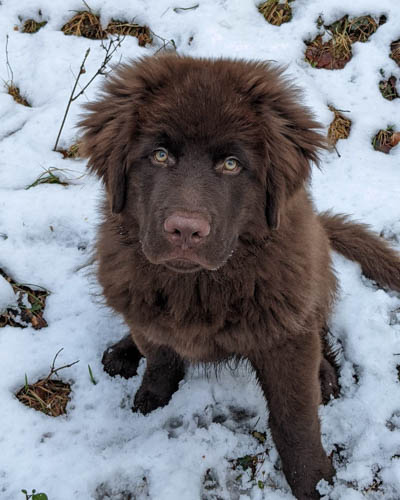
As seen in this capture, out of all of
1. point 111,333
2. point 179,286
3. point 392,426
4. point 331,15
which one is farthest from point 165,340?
point 331,15

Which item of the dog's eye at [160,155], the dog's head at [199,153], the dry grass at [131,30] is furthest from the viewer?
the dry grass at [131,30]

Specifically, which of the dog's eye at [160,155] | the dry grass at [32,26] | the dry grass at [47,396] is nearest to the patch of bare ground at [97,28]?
the dry grass at [32,26]

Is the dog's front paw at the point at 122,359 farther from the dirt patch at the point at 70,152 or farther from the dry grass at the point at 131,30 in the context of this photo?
the dry grass at the point at 131,30

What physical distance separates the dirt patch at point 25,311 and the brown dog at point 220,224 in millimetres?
874

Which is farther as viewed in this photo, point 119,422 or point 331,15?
point 331,15

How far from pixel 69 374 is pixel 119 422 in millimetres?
375

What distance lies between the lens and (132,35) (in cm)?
438

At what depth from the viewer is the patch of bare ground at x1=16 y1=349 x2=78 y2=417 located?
2.70 meters

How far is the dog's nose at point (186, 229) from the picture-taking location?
1.79 metres

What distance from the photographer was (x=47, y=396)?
9.09 feet

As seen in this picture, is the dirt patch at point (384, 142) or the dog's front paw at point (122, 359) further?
the dirt patch at point (384, 142)

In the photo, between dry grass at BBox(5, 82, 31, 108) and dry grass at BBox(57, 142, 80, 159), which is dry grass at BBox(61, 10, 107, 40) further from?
dry grass at BBox(57, 142, 80, 159)

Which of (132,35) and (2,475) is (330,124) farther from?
(2,475)

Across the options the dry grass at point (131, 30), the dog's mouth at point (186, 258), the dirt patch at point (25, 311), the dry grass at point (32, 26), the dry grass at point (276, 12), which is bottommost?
the dirt patch at point (25, 311)
